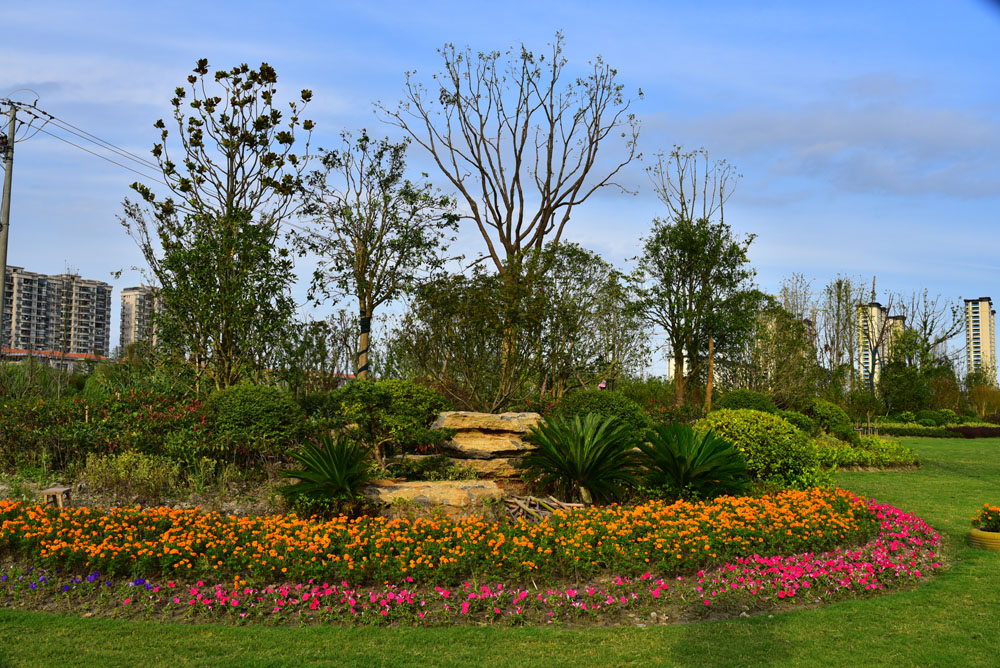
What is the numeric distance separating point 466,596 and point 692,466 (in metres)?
3.91

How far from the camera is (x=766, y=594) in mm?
5469

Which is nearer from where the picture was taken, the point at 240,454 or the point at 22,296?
the point at 240,454

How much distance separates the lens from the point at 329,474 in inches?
296

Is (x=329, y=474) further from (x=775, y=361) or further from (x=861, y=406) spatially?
(x=861, y=406)

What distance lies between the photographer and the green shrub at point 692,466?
8.21 m

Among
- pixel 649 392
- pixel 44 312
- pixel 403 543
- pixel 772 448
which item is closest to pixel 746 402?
pixel 649 392

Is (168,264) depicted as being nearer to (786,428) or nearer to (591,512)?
(591,512)

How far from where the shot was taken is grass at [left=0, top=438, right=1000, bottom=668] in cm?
424

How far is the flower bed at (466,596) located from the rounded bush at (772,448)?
3.99 metres

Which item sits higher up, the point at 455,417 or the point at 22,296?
Answer: the point at 22,296

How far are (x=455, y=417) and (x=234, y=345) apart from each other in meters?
4.63

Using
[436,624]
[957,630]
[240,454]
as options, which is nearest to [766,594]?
[957,630]

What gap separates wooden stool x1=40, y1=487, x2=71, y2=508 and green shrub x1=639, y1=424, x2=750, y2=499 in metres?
6.74

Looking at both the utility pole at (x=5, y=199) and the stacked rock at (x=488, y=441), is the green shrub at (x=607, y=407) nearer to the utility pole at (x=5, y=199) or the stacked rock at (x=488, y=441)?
the stacked rock at (x=488, y=441)
